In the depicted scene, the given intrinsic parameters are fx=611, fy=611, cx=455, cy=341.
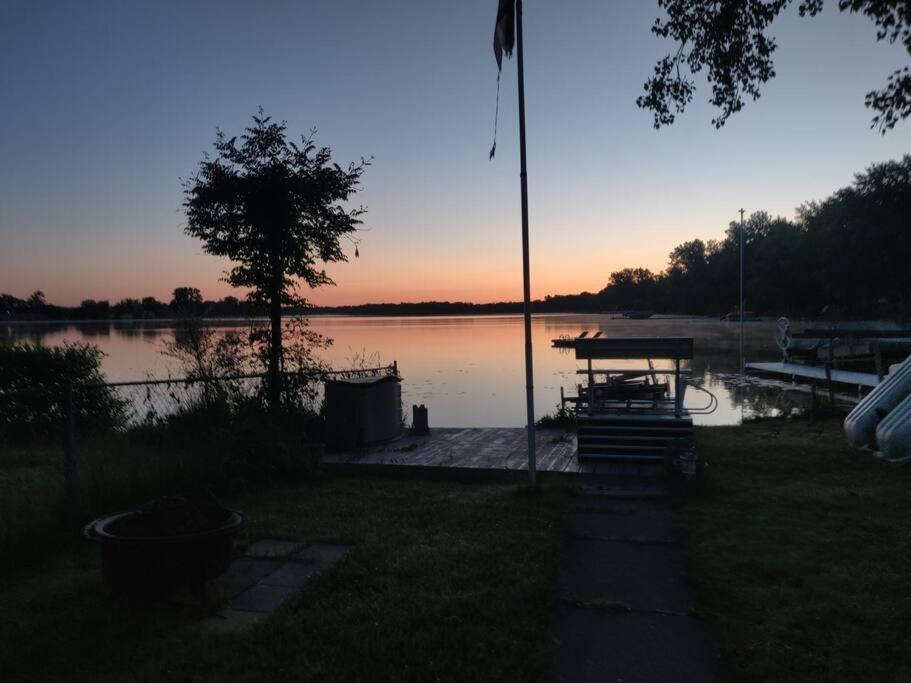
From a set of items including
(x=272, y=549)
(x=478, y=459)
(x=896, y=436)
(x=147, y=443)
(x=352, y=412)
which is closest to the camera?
(x=272, y=549)

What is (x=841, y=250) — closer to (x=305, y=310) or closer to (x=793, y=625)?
(x=305, y=310)

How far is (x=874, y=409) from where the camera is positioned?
916 centimetres

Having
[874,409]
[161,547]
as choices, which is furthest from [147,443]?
[874,409]

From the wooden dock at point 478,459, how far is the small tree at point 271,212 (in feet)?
10.8

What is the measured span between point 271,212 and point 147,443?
4.96m

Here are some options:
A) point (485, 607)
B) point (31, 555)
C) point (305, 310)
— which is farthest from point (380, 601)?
point (305, 310)

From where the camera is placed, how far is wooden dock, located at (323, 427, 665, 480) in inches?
300

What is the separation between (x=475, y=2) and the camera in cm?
955

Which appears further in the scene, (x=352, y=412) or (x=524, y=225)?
(x=352, y=412)

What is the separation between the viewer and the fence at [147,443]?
5.75 metres

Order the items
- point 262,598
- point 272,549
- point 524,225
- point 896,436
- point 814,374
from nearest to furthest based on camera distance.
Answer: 1. point 262,598
2. point 272,549
3. point 524,225
4. point 896,436
5. point 814,374

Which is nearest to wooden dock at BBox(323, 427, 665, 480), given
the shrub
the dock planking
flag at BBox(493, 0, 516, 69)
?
the dock planking

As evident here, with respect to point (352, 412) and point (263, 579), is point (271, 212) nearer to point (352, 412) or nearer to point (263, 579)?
point (352, 412)

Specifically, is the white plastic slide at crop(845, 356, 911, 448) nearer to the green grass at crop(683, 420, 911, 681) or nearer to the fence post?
the green grass at crop(683, 420, 911, 681)
